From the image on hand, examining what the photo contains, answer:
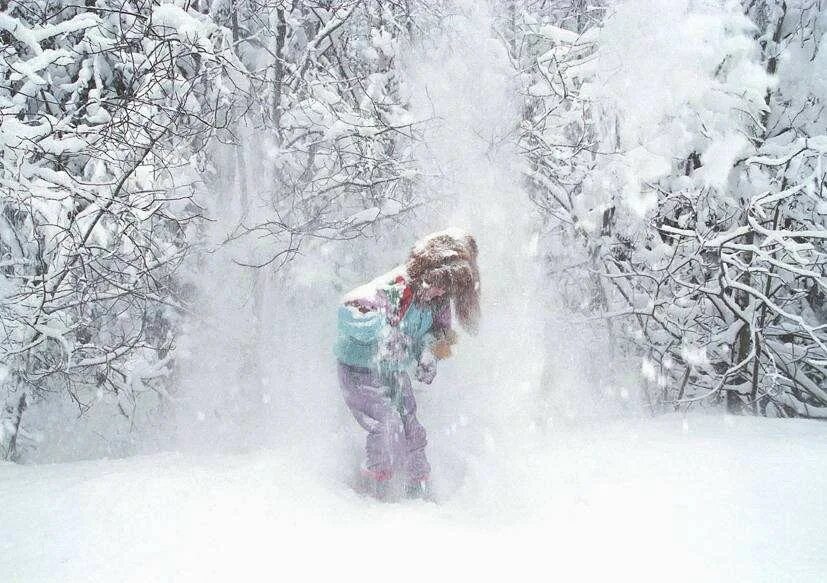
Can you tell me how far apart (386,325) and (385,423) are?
1.79 ft

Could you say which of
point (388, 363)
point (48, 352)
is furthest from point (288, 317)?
point (388, 363)

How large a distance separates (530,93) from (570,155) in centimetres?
59

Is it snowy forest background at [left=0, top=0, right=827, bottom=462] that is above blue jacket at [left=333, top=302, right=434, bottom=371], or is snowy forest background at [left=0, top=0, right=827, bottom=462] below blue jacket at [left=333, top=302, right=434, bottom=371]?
above

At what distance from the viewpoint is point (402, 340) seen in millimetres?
3160

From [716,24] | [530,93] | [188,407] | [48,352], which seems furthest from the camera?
[188,407]

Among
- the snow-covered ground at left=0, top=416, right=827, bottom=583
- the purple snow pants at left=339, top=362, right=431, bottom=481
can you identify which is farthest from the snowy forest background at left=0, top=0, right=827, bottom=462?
the snow-covered ground at left=0, top=416, right=827, bottom=583

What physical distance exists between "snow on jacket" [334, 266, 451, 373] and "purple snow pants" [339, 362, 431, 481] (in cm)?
9

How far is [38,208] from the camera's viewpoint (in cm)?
319

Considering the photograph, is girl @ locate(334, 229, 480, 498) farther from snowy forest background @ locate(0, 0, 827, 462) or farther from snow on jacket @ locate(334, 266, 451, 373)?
snowy forest background @ locate(0, 0, 827, 462)

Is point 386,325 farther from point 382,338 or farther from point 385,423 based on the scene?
point 385,423

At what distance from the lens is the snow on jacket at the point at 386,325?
3016 mm

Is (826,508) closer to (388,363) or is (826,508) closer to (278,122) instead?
(388,363)

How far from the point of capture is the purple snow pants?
3166 mm

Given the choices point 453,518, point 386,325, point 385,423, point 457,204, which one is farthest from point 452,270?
point 457,204
